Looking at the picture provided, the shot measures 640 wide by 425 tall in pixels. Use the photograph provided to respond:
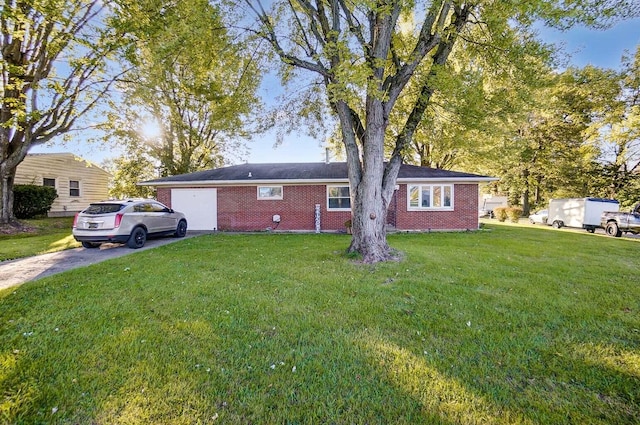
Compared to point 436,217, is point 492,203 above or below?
above

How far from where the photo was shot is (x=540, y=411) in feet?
6.91

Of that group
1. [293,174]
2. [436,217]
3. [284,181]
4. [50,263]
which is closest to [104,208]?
[50,263]

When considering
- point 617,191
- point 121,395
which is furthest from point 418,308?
point 617,191

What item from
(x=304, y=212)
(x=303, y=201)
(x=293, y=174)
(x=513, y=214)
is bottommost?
(x=513, y=214)

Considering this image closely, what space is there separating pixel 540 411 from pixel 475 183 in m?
12.8

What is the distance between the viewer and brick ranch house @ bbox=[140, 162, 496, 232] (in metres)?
13.3

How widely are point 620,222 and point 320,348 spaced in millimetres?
18759

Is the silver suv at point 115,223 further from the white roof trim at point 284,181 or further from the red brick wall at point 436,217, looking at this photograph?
the red brick wall at point 436,217

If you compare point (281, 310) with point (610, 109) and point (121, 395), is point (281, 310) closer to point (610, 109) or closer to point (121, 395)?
point (121, 395)

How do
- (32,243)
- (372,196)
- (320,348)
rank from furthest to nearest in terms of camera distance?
(32,243), (372,196), (320,348)

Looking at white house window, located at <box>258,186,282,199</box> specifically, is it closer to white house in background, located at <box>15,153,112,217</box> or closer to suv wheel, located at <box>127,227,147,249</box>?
suv wheel, located at <box>127,227,147,249</box>

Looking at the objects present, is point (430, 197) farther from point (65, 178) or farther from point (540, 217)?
point (65, 178)

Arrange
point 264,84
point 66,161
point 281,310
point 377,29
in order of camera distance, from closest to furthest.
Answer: point 281,310
point 377,29
point 264,84
point 66,161

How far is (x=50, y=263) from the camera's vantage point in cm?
677
